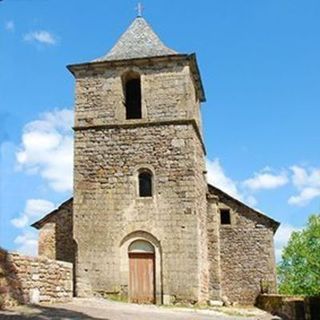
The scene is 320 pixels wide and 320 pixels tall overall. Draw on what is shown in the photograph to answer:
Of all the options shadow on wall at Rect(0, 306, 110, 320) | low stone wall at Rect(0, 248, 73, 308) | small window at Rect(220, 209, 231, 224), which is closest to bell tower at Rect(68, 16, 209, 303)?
small window at Rect(220, 209, 231, 224)

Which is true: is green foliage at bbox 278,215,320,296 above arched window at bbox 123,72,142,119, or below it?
below

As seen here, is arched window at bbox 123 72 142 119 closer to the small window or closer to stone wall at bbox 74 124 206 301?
stone wall at bbox 74 124 206 301

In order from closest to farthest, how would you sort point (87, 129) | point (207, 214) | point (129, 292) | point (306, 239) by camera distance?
point (129, 292)
point (87, 129)
point (207, 214)
point (306, 239)

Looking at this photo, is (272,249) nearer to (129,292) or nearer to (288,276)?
(129,292)

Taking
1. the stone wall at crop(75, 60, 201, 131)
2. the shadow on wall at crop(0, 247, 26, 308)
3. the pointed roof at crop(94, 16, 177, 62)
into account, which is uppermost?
the pointed roof at crop(94, 16, 177, 62)

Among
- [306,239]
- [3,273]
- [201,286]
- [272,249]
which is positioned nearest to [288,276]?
[306,239]

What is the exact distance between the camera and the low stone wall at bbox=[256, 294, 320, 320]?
679 inches

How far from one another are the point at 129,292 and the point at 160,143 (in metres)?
5.43

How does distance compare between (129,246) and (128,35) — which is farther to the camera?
(128,35)

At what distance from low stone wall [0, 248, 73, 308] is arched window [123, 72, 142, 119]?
9005mm

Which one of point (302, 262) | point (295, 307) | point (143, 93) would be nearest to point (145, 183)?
point (143, 93)

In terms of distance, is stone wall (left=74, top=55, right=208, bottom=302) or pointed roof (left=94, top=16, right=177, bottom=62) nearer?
stone wall (left=74, top=55, right=208, bottom=302)

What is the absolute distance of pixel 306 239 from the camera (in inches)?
1694

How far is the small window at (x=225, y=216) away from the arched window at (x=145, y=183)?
5.37 metres
